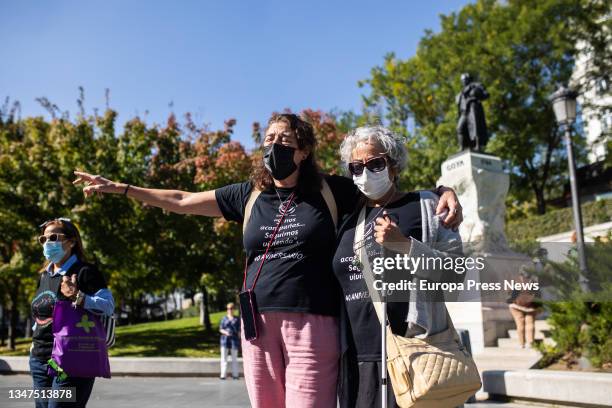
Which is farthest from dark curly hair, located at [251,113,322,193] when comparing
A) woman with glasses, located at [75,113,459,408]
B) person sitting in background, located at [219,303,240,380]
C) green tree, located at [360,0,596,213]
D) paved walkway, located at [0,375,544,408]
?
green tree, located at [360,0,596,213]

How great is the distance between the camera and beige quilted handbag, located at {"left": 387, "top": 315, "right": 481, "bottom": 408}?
2238mm

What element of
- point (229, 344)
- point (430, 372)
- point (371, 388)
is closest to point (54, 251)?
point (371, 388)

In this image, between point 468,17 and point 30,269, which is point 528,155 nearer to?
point 468,17

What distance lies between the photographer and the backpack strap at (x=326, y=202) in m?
2.93

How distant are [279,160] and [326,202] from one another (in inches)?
13.7

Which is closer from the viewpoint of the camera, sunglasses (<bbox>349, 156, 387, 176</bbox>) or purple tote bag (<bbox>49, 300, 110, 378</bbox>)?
sunglasses (<bbox>349, 156, 387, 176</bbox>)

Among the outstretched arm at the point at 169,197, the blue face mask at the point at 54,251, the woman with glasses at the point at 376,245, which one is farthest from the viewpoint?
the blue face mask at the point at 54,251

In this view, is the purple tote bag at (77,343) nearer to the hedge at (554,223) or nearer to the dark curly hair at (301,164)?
the dark curly hair at (301,164)

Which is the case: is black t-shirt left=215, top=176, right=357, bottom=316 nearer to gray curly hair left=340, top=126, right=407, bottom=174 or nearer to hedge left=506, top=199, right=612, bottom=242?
→ gray curly hair left=340, top=126, right=407, bottom=174

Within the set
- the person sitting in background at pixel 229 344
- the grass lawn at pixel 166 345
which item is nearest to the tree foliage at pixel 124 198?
the grass lawn at pixel 166 345

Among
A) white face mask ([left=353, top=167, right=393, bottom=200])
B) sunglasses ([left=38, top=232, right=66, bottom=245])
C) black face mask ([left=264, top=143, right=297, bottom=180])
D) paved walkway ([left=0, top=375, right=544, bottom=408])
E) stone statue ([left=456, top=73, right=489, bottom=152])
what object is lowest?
paved walkway ([left=0, top=375, right=544, bottom=408])

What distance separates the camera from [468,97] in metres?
14.4

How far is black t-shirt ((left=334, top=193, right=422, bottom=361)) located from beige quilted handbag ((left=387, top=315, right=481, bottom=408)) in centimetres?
16

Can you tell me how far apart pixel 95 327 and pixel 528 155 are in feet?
91.0
